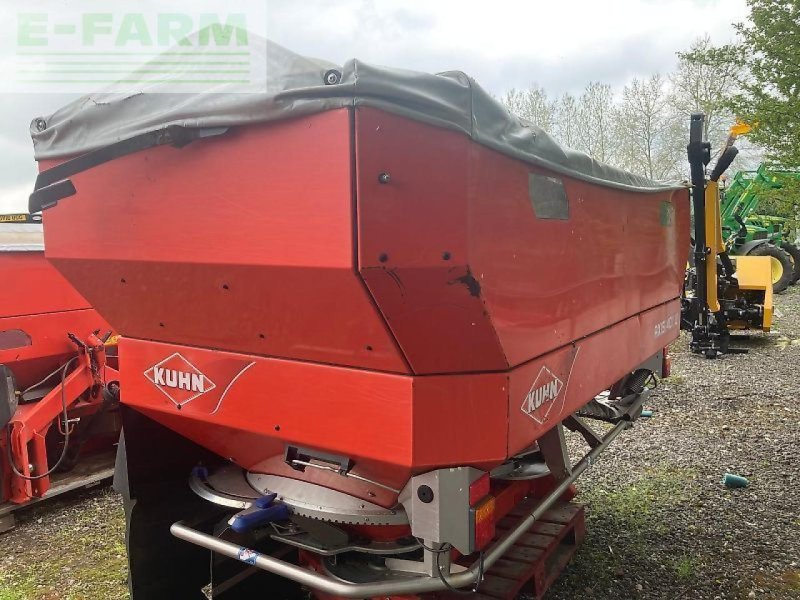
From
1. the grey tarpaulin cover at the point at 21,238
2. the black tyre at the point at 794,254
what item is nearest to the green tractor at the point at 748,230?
the black tyre at the point at 794,254

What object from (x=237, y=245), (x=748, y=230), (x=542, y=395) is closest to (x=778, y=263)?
(x=748, y=230)

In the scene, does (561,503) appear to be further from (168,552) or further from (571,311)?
(168,552)

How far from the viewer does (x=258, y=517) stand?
203 cm

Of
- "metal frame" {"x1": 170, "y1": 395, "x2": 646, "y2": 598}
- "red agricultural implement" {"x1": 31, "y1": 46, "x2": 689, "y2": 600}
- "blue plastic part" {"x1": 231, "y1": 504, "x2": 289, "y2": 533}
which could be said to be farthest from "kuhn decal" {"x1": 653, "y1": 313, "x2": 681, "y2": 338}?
"blue plastic part" {"x1": 231, "y1": 504, "x2": 289, "y2": 533}

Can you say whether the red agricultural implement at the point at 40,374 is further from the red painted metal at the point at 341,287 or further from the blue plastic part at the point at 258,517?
the blue plastic part at the point at 258,517

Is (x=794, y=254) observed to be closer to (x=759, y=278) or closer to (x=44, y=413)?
(x=759, y=278)

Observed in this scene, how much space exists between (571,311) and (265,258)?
110 centimetres

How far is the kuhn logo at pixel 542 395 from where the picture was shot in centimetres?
187

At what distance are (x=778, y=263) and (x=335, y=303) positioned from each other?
1326 cm

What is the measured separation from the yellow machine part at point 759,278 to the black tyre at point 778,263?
3.85 m

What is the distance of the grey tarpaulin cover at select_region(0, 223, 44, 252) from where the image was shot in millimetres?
3714

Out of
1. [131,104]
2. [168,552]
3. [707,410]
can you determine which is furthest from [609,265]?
[707,410]

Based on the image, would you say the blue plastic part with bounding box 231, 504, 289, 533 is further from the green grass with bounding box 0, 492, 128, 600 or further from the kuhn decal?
the kuhn decal

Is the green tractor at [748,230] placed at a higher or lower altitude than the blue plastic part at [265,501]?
higher
